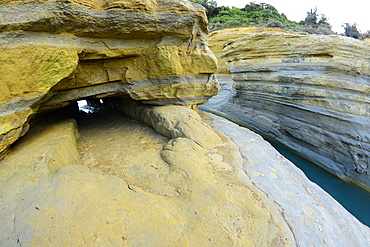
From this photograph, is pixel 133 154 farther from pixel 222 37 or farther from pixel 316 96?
pixel 222 37

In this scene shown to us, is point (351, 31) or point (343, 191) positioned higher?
point (351, 31)

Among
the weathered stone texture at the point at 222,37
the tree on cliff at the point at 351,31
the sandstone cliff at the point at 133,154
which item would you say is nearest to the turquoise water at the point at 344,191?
the sandstone cliff at the point at 133,154

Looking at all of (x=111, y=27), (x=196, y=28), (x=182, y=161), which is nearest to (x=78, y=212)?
(x=182, y=161)

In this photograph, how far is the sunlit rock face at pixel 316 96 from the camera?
514 cm

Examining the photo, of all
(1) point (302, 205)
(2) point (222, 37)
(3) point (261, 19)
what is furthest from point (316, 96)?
(3) point (261, 19)

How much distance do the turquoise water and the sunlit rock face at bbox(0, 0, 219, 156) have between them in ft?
12.3

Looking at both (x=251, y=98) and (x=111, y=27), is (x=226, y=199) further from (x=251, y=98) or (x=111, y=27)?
(x=251, y=98)

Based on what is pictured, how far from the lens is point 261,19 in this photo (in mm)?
21359

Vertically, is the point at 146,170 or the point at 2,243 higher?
the point at 2,243

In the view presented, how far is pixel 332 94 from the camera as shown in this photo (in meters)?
5.54

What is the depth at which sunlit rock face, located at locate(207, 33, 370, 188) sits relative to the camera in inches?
203

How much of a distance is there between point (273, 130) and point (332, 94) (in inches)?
88.1

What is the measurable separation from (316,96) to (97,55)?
5906 millimetres

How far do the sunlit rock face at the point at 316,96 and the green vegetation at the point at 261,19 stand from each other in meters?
13.0
